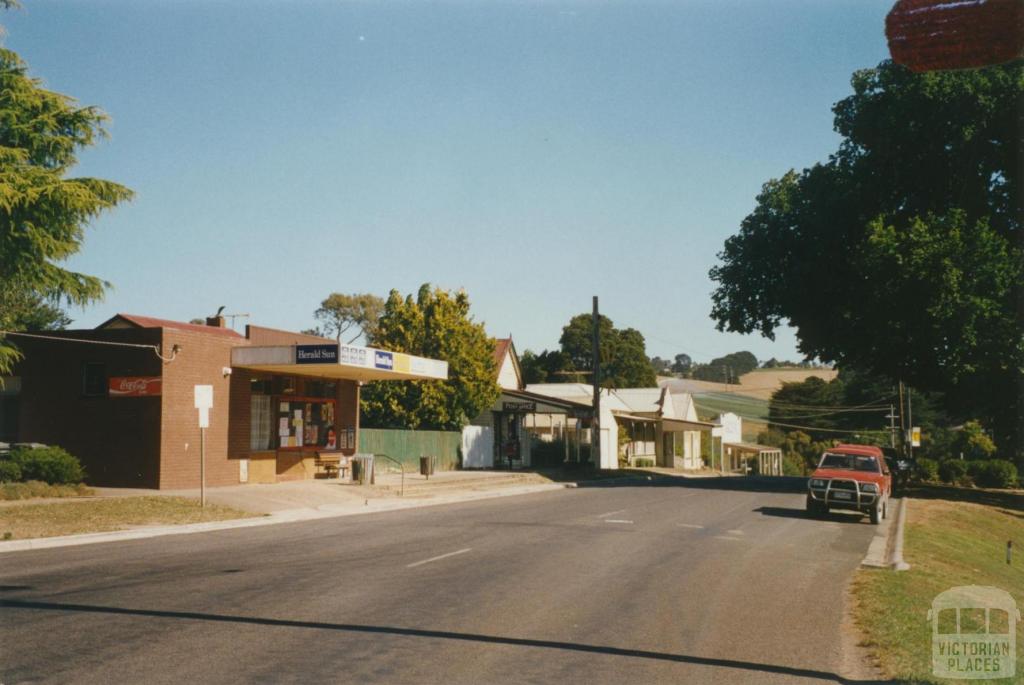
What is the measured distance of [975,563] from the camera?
1723 centimetres

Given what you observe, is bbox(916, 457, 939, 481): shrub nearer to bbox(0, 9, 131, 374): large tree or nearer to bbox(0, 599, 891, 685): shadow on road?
bbox(0, 9, 131, 374): large tree

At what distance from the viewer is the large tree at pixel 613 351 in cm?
10156

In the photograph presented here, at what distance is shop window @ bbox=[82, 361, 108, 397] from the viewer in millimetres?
26688

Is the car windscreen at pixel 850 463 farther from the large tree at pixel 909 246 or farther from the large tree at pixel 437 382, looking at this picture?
the large tree at pixel 437 382

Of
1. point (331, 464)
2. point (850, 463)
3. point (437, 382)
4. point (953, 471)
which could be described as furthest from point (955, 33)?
point (953, 471)

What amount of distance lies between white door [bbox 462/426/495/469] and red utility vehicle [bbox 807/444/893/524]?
22.9m

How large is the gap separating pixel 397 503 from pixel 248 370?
6919 millimetres

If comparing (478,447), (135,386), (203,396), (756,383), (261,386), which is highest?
(756,383)

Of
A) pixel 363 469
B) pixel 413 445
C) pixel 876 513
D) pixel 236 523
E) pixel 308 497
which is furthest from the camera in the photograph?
pixel 413 445

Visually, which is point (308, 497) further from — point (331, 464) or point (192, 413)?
point (331, 464)

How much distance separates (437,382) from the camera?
45562 millimetres

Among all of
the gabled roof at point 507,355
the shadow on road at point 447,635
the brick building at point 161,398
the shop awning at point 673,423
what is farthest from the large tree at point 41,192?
the shop awning at point 673,423

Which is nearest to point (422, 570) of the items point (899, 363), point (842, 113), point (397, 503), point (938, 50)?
point (938, 50)

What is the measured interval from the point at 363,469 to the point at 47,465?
33.8 feet
